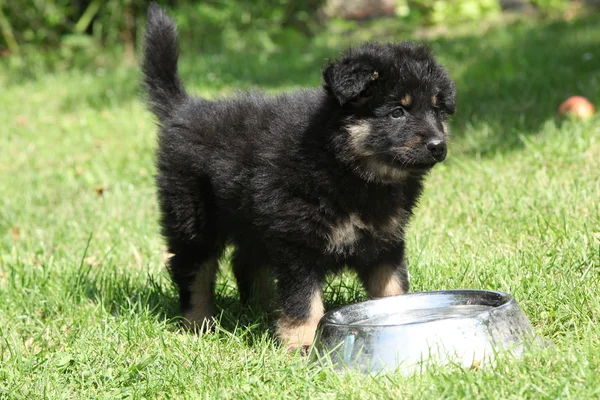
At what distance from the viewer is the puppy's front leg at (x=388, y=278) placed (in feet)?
11.2

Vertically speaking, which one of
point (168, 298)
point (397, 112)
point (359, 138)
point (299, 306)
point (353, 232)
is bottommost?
point (168, 298)

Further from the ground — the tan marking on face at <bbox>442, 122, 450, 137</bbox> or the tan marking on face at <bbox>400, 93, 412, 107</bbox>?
the tan marking on face at <bbox>400, 93, 412, 107</bbox>

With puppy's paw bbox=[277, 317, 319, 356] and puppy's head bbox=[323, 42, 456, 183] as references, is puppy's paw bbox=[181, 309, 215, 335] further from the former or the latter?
puppy's head bbox=[323, 42, 456, 183]

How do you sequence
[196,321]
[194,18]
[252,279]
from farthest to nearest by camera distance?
[194,18] → [252,279] → [196,321]

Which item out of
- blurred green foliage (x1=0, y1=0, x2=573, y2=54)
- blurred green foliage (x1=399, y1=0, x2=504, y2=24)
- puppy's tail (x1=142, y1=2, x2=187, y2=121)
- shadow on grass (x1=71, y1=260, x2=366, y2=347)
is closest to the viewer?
shadow on grass (x1=71, y1=260, x2=366, y2=347)

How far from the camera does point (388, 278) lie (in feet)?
11.2

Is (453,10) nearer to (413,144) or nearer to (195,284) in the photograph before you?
(195,284)

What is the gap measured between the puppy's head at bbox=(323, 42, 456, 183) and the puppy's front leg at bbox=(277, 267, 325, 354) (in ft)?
1.60

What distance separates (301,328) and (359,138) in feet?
2.60

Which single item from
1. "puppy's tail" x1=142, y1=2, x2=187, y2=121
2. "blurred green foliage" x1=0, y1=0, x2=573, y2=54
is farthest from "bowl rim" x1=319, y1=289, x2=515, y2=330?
"blurred green foliage" x1=0, y1=0, x2=573, y2=54

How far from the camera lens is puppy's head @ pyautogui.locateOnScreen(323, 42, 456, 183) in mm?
3129

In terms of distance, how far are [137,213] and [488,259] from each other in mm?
2595

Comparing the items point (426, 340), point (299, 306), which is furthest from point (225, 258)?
point (426, 340)

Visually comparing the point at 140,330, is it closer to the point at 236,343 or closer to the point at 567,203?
the point at 236,343
